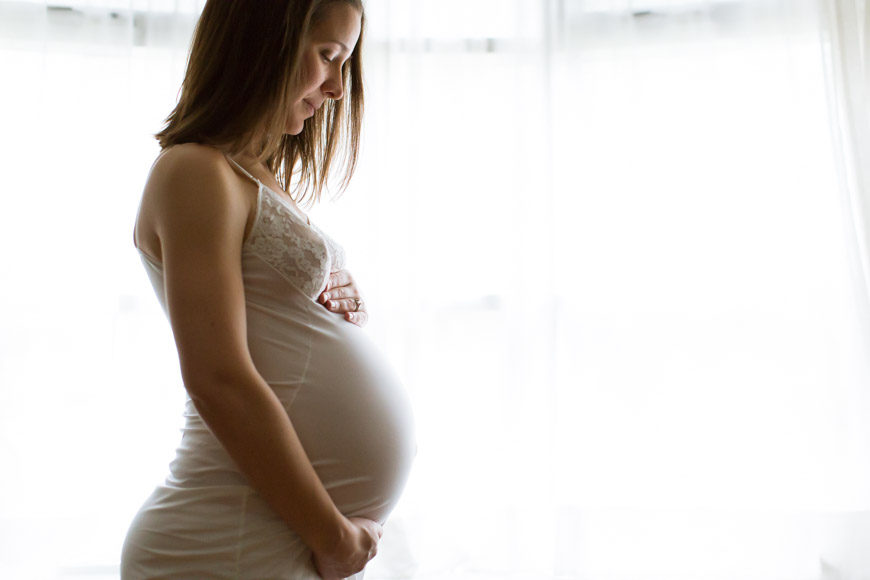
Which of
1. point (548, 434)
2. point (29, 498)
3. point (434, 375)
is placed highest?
point (434, 375)

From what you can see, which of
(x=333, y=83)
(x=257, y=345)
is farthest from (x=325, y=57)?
(x=257, y=345)

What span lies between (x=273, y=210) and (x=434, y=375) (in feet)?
3.85

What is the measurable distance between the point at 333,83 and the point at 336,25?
3.1 inches

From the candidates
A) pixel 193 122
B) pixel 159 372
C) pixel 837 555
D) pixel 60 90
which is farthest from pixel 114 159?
pixel 837 555

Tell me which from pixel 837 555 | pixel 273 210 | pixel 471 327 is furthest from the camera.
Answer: pixel 471 327

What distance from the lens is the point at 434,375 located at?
6.10 ft

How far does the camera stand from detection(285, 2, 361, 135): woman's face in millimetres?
812

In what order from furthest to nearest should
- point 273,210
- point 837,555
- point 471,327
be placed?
point 471,327
point 837,555
point 273,210

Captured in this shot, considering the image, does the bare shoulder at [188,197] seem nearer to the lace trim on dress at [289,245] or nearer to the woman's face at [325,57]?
the lace trim on dress at [289,245]

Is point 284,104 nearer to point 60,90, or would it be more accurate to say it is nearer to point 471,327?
point 471,327

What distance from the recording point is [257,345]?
75cm

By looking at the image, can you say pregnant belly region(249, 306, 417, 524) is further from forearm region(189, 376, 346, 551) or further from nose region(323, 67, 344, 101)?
nose region(323, 67, 344, 101)

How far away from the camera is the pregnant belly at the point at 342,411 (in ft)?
2.49

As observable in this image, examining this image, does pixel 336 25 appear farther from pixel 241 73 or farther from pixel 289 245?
pixel 289 245
